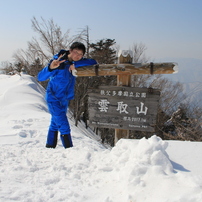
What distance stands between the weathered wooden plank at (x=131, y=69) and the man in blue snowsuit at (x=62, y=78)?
13 centimetres

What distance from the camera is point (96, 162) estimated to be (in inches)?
96.9

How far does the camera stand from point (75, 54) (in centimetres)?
302

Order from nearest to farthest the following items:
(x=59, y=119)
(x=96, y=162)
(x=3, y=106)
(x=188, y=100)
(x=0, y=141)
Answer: (x=96, y=162), (x=59, y=119), (x=0, y=141), (x=3, y=106), (x=188, y=100)

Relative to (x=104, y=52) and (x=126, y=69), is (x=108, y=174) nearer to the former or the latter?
(x=126, y=69)

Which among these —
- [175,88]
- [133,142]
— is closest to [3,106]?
[133,142]

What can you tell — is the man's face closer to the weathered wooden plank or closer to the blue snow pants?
the weathered wooden plank

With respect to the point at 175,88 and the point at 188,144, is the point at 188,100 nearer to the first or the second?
the point at 175,88

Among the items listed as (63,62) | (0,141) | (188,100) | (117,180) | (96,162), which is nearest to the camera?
(117,180)

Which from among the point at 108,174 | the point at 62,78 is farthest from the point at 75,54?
the point at 108,174

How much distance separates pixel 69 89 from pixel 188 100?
19766 millimetres

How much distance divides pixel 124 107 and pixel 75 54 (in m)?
1.20

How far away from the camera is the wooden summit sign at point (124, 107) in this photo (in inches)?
120

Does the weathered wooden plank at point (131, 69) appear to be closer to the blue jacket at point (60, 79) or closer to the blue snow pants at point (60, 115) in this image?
the blue jacket at point (60, 79)

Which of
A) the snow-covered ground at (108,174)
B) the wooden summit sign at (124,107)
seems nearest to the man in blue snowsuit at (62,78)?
the wooden summit sign at (124,107)
